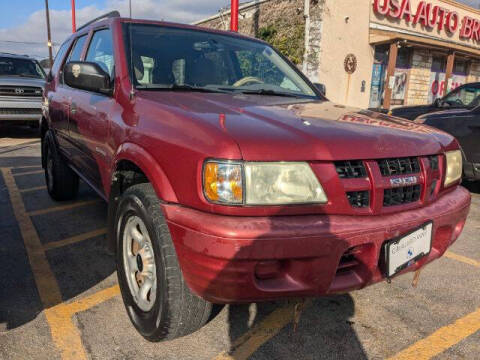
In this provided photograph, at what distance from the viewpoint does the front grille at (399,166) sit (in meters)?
1.88

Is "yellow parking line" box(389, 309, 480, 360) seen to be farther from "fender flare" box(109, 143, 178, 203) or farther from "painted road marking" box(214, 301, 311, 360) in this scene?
"fender flare" box(109, 143, 178, 203)

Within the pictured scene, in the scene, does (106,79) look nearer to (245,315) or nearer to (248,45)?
(248,45)

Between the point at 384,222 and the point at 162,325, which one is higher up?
the point at 384,222

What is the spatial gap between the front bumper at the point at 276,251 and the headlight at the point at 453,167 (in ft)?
2.45

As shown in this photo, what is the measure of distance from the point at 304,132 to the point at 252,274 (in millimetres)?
663

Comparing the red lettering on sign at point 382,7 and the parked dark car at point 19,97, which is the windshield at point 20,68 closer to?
the parked dark car at point 19,97

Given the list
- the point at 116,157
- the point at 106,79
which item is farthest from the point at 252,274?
the point at 106,79

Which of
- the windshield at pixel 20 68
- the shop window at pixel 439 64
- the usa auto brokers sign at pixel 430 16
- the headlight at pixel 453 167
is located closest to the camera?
the headlight at pixel 453 167

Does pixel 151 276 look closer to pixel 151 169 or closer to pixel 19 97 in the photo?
pixel 151 169

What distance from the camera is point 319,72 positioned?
12.6 m

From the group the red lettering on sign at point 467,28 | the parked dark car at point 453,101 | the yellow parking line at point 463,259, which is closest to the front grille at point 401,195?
the yellow parking line at point 463,259

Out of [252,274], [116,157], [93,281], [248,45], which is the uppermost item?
[248,45]

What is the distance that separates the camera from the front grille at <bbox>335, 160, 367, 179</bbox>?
1775 millimetres

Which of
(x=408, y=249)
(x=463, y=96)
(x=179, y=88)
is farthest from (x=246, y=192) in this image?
(x=463, y=96)
